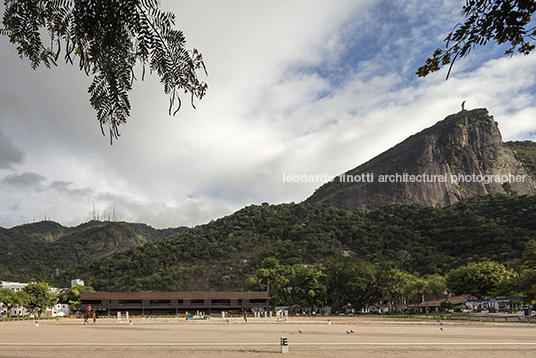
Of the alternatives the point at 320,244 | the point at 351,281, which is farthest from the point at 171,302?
the point at 320,244

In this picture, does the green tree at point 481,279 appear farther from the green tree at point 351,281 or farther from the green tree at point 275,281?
the green tree at point 275,281

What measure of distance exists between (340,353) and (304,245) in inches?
4736

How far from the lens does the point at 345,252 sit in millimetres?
131250

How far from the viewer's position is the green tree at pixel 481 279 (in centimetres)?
5262

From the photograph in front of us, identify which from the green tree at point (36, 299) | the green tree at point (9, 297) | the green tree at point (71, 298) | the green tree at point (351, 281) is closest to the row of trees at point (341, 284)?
the green tree at point (351, 281)

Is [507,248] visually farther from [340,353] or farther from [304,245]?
[340,353]

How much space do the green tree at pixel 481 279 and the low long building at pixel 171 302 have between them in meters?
34.7

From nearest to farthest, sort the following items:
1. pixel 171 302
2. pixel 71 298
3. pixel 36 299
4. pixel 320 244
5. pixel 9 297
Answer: pixel 9 297 < pixel 36 299 < pixel 171 302 < pixel 71 298 < pixel 320 244

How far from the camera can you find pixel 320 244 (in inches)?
5354

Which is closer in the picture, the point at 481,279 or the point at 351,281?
the point at 481,279

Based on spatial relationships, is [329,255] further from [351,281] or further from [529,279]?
[529,279]

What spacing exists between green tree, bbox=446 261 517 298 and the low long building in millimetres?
34722

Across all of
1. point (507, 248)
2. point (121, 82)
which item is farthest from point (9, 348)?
point (507, 248)

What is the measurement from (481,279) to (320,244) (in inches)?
3303
